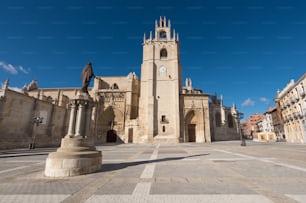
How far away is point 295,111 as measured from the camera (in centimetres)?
2267

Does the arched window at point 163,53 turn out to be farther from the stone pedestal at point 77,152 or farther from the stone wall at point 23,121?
the stone pedestal at point 77,152

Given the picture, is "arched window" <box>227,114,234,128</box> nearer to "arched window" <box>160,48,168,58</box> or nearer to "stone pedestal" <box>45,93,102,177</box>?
"arched window" <box>160,48,168,58</box>

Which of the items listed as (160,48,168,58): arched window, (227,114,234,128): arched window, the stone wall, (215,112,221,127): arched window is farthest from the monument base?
(227,114,234,128): arched window

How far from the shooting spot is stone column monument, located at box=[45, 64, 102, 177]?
14.1 ft

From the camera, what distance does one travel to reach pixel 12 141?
1534 cm

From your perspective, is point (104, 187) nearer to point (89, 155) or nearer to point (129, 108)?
point (89, 155)

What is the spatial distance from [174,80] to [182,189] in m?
24.4

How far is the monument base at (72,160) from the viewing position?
14.0 feet

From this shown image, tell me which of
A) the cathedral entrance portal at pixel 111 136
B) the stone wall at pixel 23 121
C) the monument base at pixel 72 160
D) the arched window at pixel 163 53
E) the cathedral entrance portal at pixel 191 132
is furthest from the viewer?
the arched window at pixel 163 53

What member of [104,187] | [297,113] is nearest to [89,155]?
[104,187]

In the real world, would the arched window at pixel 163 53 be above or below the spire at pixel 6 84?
above

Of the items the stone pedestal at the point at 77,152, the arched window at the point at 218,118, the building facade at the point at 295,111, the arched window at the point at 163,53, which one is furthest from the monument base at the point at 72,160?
the arched window at the point at 218,118

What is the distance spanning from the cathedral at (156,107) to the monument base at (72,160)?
19650 mm

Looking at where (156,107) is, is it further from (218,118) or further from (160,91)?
(218,118)
